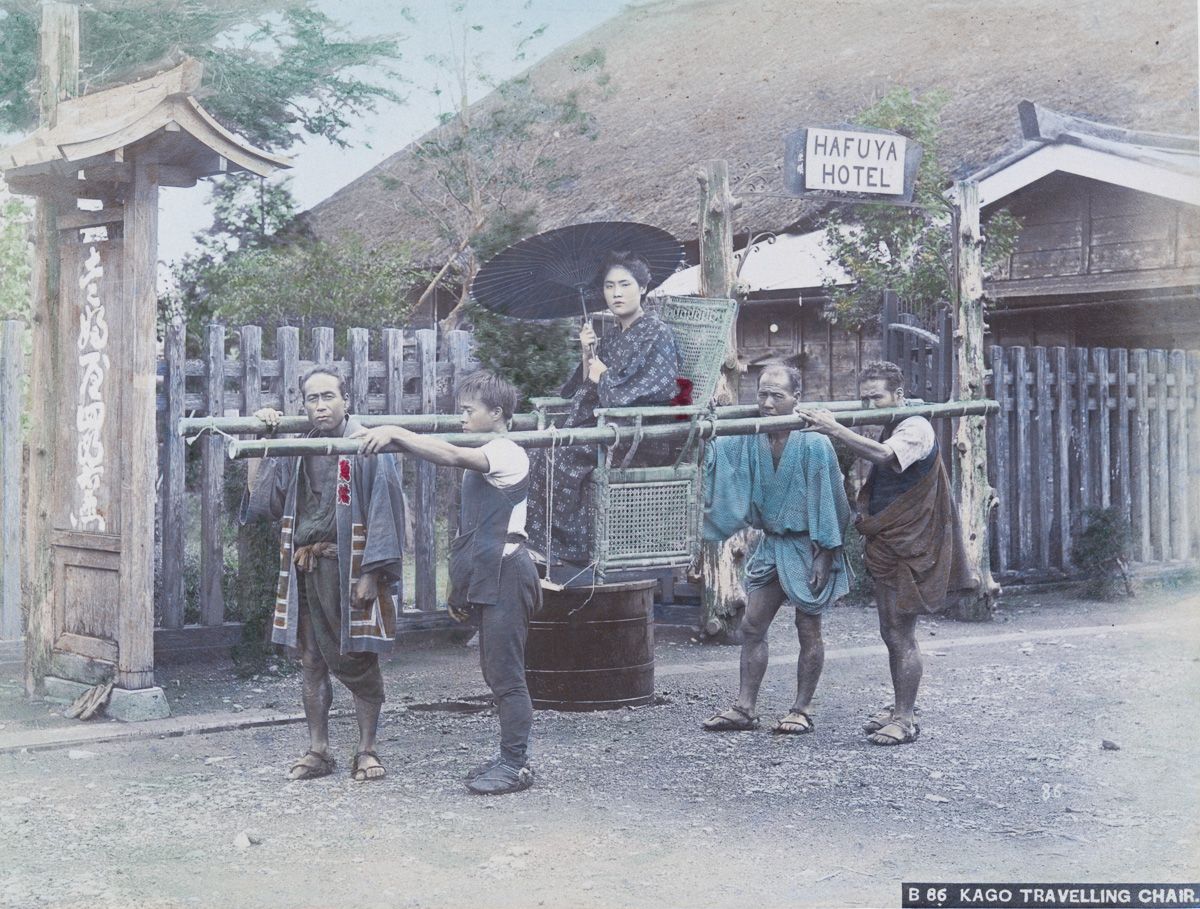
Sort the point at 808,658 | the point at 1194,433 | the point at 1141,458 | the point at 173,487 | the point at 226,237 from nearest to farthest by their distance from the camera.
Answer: the point at 808,658, the point at 173,487, the point at 1141,458, the point at 1194,433, the point at 226,237

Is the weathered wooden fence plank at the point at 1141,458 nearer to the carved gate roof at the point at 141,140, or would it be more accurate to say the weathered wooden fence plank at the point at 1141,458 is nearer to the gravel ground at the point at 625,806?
the gravel ground at the point at 625,806

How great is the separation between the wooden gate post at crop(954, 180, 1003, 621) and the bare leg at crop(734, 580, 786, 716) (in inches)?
149

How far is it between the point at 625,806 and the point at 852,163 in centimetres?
526

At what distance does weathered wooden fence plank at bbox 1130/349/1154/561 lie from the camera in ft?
37.5

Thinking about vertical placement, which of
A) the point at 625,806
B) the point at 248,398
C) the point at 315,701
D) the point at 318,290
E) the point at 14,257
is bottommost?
the point at 625,806

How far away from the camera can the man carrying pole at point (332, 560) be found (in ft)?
16.7

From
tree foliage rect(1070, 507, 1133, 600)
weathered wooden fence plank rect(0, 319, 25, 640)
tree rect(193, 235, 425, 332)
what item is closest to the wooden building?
tree foliage rect(1070, 507, 1133, 600)

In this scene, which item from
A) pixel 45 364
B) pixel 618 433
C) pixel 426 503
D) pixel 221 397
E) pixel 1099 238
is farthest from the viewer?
pixel 1099 238

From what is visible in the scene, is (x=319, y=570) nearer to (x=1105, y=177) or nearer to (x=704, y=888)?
(x=704, y=888)

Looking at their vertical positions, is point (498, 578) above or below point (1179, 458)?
below

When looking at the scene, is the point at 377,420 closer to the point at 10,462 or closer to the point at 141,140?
the point at 141,140

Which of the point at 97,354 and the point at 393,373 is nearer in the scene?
the point at 97,354

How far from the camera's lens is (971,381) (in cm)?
954

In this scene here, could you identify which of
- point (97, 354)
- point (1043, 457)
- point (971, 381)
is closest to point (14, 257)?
point (97, 354)
